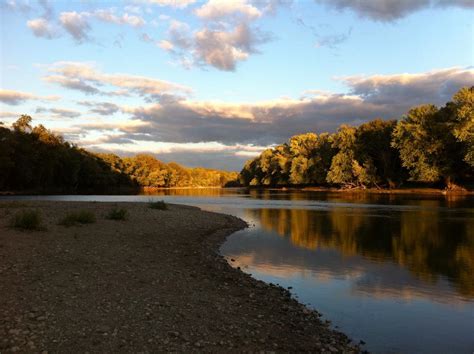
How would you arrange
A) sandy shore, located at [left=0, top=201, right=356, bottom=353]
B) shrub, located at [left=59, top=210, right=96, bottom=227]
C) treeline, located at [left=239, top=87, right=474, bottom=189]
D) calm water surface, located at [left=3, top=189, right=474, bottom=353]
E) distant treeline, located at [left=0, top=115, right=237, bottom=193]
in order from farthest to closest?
distant treeline, located at [left=0, top=115, right=237, bottom=193]
treeline, located at [left=239, top=87, right=474, bottom=189]
shrub, located at [left=59, top=210, right=96, bottom=227]
calm water surface, located at [left=3, top=189, right=474, bottom=353]
sandy shore, located at [left=0, top=201, right=356, bottom=353]

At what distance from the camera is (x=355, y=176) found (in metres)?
93.4

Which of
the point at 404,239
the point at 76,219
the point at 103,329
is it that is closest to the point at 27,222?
the point at 76,219

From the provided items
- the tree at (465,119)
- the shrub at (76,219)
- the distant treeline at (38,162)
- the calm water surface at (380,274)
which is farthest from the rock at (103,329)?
the distant treeline at (38,162)

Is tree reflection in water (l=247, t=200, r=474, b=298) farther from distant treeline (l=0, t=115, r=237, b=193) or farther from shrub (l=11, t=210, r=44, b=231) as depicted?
distant treeline (l=0, t=115, r=237, b=193)

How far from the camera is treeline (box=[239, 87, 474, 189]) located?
6716 centimetres

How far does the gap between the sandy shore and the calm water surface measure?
3.93 feet

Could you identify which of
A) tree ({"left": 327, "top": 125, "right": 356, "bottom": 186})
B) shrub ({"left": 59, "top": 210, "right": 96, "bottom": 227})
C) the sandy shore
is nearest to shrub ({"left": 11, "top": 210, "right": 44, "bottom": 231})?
the sandy shore

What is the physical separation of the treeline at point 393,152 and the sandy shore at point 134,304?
195 ft

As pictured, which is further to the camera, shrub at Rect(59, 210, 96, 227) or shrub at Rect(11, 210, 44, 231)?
shrub at Rect(59, 210, 96, 227)

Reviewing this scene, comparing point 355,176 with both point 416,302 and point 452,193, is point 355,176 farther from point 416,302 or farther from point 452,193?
point 416,302

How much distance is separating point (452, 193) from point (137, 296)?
7443cm

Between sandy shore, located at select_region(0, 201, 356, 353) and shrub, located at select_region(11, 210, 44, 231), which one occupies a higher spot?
shrub, located at select_region(11, 210, 44, 231)

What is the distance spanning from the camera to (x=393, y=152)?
9044 cm

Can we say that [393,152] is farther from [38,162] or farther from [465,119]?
[38,162]
